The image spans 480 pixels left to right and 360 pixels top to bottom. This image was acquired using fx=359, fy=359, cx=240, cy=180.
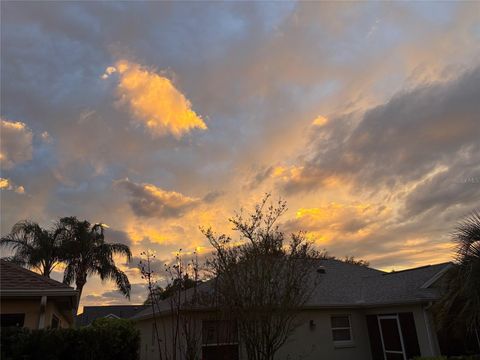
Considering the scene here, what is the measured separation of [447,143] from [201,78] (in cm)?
1148

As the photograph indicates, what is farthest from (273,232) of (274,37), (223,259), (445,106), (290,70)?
(445,106)

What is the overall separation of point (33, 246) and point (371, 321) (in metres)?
23.9

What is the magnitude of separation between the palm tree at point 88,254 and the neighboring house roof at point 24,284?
16.9 meters

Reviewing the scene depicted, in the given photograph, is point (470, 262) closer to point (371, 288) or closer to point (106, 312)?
point (371, 288)

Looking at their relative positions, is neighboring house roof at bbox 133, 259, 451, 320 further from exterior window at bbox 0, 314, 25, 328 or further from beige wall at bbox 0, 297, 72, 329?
exterior window at bbox 0, 314, 25, 328

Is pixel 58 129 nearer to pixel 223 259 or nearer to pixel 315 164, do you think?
pixel 223 259

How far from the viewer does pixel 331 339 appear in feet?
56.6

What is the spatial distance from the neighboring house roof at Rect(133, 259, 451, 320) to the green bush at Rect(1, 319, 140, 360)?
4.80 m

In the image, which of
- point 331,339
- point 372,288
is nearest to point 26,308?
point 331,339

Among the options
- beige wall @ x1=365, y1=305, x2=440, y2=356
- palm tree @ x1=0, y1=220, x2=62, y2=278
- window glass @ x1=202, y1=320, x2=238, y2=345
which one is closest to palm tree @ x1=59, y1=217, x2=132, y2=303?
palm tree @ x1=0, y1=220, x2=62, y2=278

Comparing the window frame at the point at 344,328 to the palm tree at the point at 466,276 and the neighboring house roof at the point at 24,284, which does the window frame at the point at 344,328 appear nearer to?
the palm tree at the point at 466,276

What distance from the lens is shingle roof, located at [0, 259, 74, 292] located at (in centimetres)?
1078

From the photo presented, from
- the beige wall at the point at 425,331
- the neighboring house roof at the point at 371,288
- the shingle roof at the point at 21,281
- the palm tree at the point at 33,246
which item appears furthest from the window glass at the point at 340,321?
the palm tree at the point at 33,246

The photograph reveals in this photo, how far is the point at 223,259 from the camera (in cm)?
1168
